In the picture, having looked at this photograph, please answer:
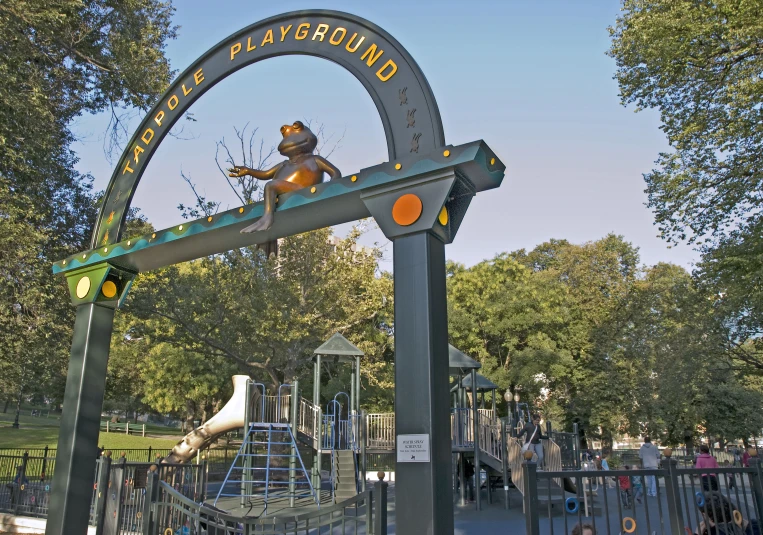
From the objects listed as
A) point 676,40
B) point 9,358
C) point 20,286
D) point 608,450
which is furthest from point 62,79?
point 608,450

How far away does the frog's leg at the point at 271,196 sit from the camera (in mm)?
4949

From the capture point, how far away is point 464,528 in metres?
11.5

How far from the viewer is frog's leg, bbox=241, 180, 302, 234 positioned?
4.95 meters

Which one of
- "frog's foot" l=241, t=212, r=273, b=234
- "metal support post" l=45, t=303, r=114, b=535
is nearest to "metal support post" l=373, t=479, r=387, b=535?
"frog's foot" l=241, t=212, r=273, b=234

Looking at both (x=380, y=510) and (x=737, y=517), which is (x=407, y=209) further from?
(x=737, y=517)

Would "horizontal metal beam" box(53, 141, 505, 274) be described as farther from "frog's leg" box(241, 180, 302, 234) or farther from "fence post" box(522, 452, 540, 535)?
"fence post" box(522, 452, 540, 535)

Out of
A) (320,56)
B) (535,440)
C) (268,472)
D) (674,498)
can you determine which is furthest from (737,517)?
(268,472)

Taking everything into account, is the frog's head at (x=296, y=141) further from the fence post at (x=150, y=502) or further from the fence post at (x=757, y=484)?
the fence post at (x=757, y=484)

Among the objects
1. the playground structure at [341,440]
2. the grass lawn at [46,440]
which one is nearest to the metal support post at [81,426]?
the playground structure at [341,440]

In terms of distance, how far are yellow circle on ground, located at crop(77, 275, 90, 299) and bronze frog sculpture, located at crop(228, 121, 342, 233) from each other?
7.52 ft

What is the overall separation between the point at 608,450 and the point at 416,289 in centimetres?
3352

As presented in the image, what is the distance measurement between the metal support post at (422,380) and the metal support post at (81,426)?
3.67 metres

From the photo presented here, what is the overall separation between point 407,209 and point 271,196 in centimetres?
149

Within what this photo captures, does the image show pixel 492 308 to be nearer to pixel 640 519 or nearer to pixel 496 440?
pixel 496 440
